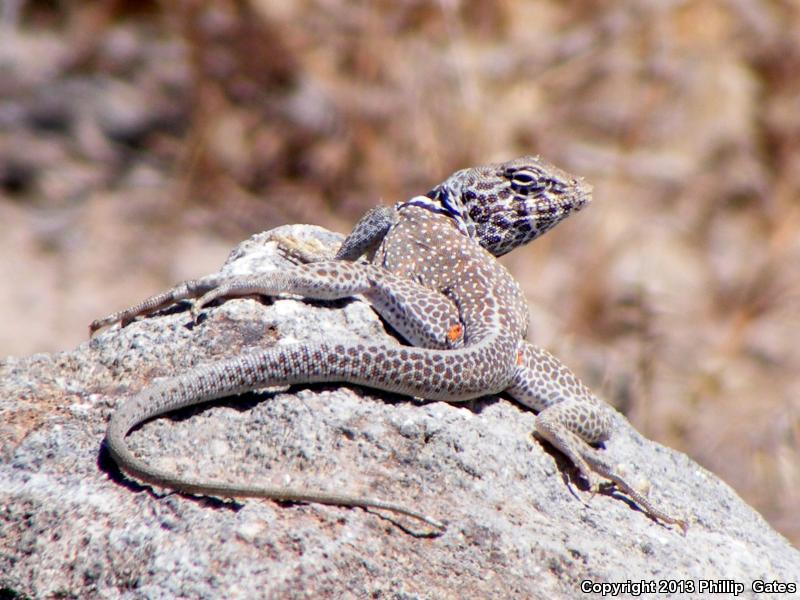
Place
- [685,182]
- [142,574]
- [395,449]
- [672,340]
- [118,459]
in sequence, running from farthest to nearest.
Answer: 1. [685,182]
2. [672,340]
3. [395,449]
4. [118,459]
5. [142,574]

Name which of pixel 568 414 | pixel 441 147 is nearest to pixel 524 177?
pixel 568 414

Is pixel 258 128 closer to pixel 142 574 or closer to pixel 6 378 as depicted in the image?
pixel 6 378

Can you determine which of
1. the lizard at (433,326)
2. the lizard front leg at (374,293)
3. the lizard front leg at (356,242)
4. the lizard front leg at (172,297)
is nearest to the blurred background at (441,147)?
the lizard at (433,326)

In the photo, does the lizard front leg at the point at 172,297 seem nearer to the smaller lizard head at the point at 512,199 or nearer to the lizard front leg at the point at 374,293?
the lizard front leg at the point at 374,293

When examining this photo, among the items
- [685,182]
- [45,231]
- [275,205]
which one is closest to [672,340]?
[685,182]

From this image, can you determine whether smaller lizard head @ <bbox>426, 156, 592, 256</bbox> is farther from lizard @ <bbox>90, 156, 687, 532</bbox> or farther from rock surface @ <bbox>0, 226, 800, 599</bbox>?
rock surface @ <bbox>0, 226, 800, 599</bbox>

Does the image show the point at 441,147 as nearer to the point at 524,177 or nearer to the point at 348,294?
the point at 524,177
